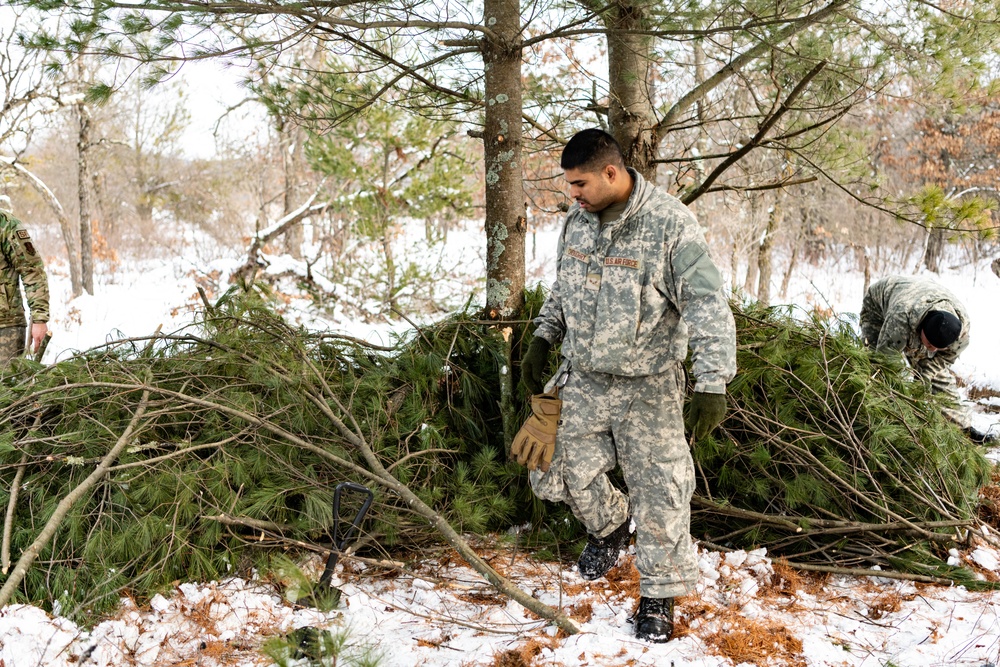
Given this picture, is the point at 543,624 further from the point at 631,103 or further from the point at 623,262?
the point at 631,103

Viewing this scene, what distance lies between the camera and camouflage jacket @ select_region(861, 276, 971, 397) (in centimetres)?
433

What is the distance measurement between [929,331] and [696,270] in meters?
2.64

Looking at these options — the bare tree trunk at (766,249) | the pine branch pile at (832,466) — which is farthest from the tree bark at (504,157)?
the bare tree trunk at (766,249)

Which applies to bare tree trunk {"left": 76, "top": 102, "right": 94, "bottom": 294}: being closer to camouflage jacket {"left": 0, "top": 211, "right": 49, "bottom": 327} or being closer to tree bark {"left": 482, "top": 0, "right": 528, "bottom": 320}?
camouflage jacket {"left": 0, "top": 211, "right": 49, "bottom": 327}

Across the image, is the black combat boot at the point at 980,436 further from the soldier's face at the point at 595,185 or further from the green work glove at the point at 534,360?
the soldier's face at the point at 595,185

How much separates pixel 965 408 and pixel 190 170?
22.1 metres

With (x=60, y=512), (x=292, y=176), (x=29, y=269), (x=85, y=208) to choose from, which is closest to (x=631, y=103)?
(x=60, y=512)

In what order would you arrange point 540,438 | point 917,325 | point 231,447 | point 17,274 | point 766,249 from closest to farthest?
point 540,438 → point 231,447 → point 17,274 → point 917,325 → point 766,249

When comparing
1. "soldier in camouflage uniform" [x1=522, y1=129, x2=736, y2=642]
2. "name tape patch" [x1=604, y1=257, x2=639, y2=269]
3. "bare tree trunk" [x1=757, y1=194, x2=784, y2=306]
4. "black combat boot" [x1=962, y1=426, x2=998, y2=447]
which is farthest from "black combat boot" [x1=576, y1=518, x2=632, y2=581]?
"bare tree trunk" [x1=757, y1=194, x2=784, y2=306]

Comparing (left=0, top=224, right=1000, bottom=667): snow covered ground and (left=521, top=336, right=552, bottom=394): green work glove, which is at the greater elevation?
(left=521, top=336, right=552, bottom=394): green work glove

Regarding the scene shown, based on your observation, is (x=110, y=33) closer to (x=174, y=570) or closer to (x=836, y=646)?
(x=174, y=570)

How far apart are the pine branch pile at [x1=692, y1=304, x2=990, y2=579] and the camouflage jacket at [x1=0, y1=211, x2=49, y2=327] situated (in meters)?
3.79

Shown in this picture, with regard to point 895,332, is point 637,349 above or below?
above

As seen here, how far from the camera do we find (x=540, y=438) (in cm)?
281
